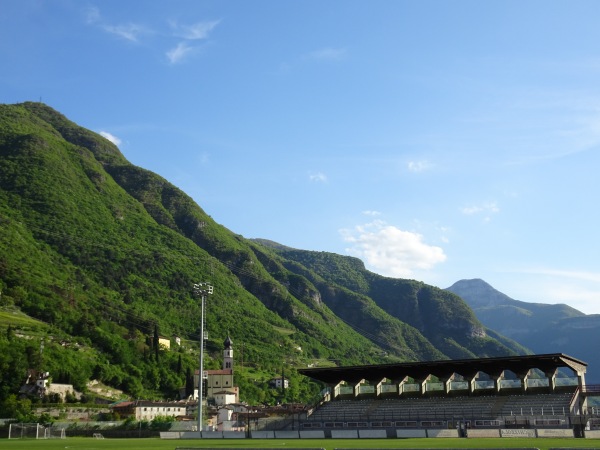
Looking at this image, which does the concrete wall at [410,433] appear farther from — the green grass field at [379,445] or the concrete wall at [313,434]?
the concrete wall at [313,434]

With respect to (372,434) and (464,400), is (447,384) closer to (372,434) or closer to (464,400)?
(464,400)

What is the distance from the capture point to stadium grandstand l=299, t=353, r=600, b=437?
54375mm

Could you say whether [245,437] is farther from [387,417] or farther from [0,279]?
[0,279]

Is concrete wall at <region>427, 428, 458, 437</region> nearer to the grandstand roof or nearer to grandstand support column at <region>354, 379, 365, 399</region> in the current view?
the grandstand roof

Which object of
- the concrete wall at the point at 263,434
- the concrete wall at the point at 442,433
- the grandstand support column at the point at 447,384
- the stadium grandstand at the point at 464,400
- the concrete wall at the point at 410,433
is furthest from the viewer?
the grandstand support column at the point at 447,384

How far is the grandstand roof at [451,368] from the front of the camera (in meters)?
64.2

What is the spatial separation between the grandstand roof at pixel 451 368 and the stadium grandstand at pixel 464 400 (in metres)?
0.08

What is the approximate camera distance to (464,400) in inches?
2771

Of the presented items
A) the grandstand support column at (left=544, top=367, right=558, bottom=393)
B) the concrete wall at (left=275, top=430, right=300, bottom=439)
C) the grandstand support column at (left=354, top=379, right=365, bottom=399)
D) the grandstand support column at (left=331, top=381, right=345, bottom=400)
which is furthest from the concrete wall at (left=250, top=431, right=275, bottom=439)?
the grandstand support column at (left=544, top=367, right=558, bottom=393)

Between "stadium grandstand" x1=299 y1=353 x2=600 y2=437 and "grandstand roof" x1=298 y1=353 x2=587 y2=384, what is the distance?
0.26ft

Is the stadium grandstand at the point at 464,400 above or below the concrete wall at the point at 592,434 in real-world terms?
above

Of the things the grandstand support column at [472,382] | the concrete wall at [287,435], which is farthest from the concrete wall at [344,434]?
the grandstand support column at [472,382]

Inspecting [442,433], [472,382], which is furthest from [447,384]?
[442,433]

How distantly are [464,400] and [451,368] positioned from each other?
3657 millimetres
